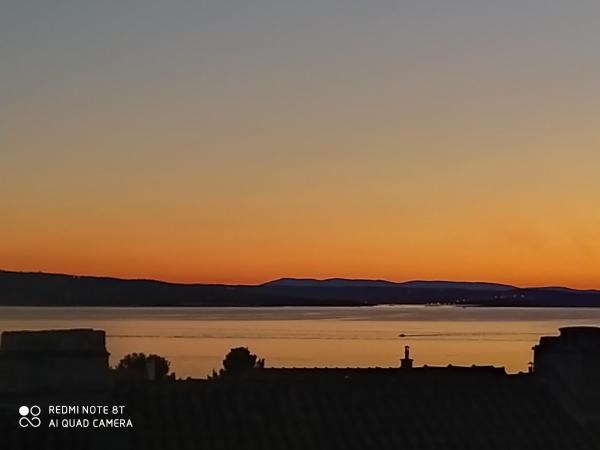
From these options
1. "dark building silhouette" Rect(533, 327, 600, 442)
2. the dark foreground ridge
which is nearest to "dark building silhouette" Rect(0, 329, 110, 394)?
the dark foreground ridge

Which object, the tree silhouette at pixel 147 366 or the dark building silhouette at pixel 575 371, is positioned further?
the tree silhouette at pixel 147 366

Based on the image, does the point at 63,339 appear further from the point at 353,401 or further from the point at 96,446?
the point at 353,401

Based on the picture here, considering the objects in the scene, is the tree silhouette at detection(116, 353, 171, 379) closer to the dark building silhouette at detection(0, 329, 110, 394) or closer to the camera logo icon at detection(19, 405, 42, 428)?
the dark building silhouette at detection(0, 329, 110, 394)

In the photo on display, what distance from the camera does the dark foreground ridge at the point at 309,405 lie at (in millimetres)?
13562

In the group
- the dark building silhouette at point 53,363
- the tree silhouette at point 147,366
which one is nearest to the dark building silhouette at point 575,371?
the dark building silhouette at point 53,363

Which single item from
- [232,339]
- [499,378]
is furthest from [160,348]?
[499,378]

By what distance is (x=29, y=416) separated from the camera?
13.4 metres

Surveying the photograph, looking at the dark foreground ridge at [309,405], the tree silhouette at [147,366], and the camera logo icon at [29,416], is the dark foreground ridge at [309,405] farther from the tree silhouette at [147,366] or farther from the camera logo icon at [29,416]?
the tree silhouette at [147,366]

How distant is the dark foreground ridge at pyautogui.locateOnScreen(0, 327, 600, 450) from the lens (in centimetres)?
1356

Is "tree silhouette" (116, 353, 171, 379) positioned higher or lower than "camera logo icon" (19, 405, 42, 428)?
higher

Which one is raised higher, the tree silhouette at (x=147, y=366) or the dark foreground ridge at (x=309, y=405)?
the tree silhouette at (x=147, y=366)

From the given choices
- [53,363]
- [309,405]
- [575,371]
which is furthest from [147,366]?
[575,371]

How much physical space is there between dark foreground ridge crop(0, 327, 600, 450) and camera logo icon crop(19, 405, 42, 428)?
61 mm

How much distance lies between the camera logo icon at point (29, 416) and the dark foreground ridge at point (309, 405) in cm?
6
